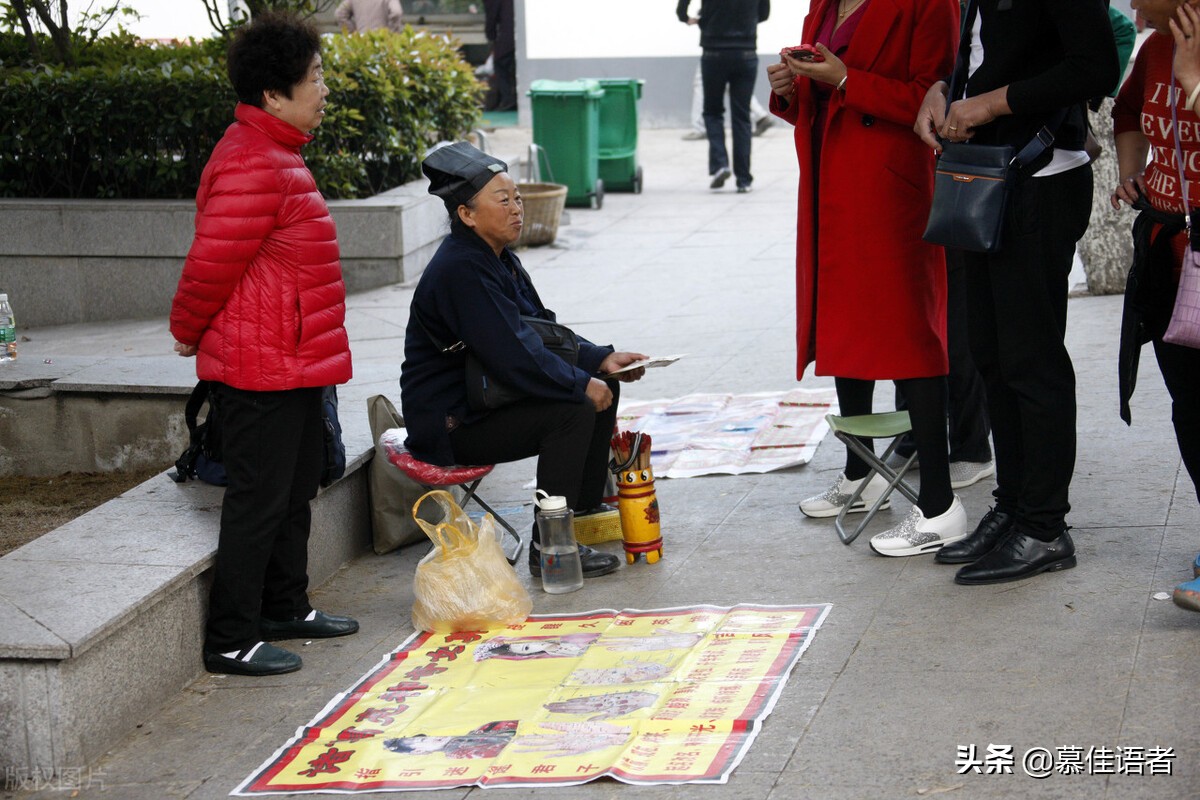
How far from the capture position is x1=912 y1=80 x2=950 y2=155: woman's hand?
4301 millimetres

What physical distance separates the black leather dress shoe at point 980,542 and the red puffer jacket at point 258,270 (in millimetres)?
1961

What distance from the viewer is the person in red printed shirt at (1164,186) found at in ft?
12.4

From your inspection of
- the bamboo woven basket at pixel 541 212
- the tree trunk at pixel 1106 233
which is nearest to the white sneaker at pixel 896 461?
the tree trunk at pixel 1106 233

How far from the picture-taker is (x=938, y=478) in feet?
15.3

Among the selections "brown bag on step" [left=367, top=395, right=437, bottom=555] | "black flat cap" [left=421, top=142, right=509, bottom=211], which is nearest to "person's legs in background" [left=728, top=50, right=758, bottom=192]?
"brown bag on step" [left=367, top=395, right=437, bottom=555]

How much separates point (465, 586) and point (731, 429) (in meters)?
2.21

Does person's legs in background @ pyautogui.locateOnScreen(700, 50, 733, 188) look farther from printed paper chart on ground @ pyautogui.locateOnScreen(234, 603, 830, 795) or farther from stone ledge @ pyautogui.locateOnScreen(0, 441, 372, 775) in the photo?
printed paper chart on ground @ pyautogui.locateOnScreen(234, 603, 830, 795)

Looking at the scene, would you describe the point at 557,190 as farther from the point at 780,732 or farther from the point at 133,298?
the point at 780,732

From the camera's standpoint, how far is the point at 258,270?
403cm

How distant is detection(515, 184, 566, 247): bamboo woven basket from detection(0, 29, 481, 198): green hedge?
116 cm

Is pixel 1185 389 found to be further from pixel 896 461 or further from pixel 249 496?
pixel 249 496

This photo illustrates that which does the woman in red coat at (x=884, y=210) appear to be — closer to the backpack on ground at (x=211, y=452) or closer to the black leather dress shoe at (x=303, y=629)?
the backpack on ground at (x=211, y=452)

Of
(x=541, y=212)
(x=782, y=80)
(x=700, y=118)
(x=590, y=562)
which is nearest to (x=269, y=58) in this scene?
(x=782, y=80)


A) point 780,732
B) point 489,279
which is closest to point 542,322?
point 489,279
